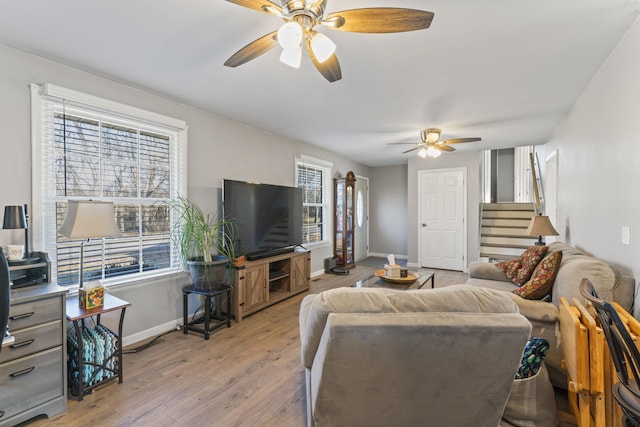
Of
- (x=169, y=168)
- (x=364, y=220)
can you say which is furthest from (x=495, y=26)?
(x=364, y=220)

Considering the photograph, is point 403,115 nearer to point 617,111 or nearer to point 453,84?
point 453,84

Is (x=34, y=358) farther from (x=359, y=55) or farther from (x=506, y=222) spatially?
(x=506, y=222)

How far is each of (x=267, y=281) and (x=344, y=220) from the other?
2.66 m

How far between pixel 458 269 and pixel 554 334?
4.05 m

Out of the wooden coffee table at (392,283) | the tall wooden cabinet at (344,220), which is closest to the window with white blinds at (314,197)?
the tall wooden cabinet at (344,220)

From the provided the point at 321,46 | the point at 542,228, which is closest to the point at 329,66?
the point at 321,46

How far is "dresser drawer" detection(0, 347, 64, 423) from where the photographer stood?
1638 mm

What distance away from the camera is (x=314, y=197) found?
5.59 m

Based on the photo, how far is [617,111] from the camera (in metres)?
2.08

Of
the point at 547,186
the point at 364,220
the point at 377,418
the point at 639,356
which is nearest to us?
the point at 639,356

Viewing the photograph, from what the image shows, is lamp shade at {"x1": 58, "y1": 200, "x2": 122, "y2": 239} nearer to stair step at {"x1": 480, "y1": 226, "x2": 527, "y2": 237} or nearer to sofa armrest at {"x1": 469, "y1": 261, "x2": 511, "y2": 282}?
sofa armrest at {"x1": 469, "y1": 261, "x2": 511, "y2": 282}

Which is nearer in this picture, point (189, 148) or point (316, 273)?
point (189, 148)

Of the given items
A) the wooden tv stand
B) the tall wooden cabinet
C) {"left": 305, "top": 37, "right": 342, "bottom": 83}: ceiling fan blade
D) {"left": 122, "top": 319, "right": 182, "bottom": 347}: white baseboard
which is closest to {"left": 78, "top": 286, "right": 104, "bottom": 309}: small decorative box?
{"left": 122, "top": 319, "right": 182, "bottom": 347}: white baseboard

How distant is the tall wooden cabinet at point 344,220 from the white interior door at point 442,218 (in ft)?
4.94
